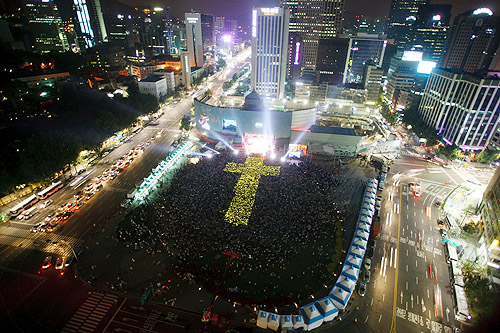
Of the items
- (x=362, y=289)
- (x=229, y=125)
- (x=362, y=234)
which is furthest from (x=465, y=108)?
(x=362, y=289)

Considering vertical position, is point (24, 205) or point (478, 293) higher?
point (478, 293)

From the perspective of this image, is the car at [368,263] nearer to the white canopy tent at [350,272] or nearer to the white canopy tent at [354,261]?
the white canopy tent at [354,261]

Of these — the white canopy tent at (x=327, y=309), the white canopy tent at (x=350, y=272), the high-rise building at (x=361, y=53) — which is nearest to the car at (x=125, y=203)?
the white canopy tent at (x=327, y=309)

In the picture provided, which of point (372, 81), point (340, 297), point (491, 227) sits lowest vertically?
point (340, 297)

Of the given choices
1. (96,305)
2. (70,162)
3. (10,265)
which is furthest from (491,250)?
(70,162)

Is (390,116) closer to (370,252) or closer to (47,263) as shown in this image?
(370,252)

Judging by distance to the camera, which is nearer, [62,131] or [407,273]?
[407,273]
